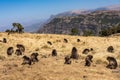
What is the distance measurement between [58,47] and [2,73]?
19.3 m

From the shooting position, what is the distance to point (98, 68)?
27984 millimetres

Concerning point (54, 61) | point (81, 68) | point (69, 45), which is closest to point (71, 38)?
point (69, 45)

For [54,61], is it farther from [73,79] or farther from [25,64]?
[73,79]

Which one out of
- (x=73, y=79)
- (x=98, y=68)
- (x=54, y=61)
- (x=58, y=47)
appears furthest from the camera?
(x=58, y=47)

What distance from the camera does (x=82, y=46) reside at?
45.7 meters

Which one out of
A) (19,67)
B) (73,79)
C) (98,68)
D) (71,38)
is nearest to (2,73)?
(19,67)

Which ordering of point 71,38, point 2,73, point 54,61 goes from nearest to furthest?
point 2,73 → point 54,61 → point 71,38

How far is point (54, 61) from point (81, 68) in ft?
13.9

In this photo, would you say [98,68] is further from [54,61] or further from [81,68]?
[54,61]

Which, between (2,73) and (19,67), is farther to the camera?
(19,67)

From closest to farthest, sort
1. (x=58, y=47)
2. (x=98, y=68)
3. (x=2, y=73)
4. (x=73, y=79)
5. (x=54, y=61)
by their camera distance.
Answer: (x=73, y=79) → (x=2, y=73) → (x=98, y=68) → (x=54, y=61) → (x=58, y=47)

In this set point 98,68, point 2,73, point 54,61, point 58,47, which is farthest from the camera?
point 58,47

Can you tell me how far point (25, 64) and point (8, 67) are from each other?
5.77ft

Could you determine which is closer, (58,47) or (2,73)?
(2,73)
